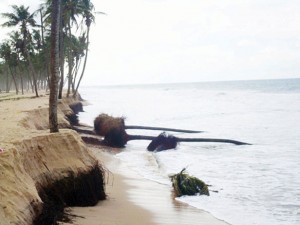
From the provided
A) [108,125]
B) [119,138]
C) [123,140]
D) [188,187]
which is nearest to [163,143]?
[123,140]

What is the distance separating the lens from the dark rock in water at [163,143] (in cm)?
1998

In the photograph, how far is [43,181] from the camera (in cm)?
741

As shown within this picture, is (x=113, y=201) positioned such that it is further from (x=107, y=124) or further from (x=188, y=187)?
(x=107, y=124)

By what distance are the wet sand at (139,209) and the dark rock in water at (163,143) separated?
7593 mm

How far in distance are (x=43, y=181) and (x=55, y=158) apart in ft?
2.85

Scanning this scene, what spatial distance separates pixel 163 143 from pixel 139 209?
11.1 meters

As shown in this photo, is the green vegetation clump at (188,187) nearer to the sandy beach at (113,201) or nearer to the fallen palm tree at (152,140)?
the sandy beach at (113,201)

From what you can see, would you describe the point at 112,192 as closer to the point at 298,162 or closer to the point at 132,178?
the point at 132,178

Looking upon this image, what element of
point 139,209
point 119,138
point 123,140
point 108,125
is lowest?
point 139,209

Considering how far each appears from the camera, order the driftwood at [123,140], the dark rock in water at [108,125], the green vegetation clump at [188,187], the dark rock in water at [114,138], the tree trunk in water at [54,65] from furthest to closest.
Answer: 1. the dark rock in water at [108,125]
2. the dark rock in water at [114,138]
3. the driftwood at [123,140]
4. the green vegetation clump at [188,187]
5. the tree trunk in water at [54,65]

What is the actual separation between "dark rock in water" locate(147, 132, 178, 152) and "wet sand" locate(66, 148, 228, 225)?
7.59 m

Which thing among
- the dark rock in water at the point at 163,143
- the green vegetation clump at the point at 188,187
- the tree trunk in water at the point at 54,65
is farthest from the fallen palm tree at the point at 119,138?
the tree trunk in water at the point at 54,65

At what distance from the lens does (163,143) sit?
20.1 m

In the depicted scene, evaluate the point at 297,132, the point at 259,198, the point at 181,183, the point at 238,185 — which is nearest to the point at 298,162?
the point at 238,185
